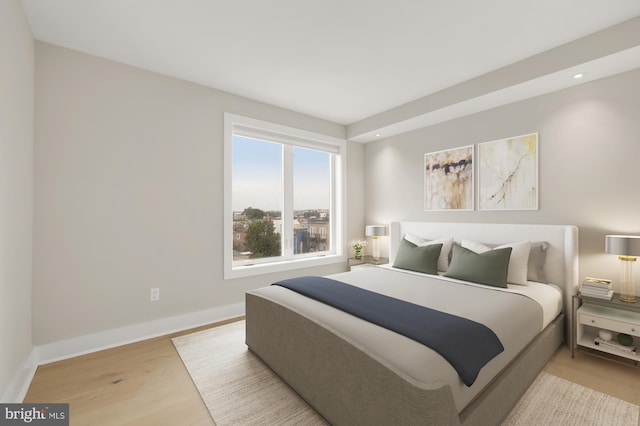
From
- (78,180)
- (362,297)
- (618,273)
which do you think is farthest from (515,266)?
(78,180)

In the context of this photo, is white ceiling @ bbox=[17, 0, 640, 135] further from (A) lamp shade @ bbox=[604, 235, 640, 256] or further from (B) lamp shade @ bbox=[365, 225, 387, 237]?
(B) lamp shade @ bbox=[365, 225, 387, 237]

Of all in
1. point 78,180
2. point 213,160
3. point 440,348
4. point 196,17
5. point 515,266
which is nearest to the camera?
point 440,348

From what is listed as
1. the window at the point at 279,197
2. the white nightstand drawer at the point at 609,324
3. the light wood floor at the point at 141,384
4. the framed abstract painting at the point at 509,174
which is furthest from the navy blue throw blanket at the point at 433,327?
the framed abstract painting at the point at 509,174

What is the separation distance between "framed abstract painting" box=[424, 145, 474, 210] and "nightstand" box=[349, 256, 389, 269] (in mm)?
997

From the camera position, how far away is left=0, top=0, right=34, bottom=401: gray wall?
1674 mm

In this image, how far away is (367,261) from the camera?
438 cm

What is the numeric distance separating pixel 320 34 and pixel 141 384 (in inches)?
116

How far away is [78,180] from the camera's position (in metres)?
2.50

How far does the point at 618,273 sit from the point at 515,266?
803 millimetres

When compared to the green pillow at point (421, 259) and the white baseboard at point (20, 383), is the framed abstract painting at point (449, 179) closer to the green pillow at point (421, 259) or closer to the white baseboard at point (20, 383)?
the green pillow at point (421, 259)

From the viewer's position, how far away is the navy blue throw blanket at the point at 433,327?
1418 millimetres

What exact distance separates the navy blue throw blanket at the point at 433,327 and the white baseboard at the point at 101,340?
161 cm

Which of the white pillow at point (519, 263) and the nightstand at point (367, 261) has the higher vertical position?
the white pillow at point (519, 263)

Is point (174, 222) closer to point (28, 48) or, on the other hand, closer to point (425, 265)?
point (28, 48)
